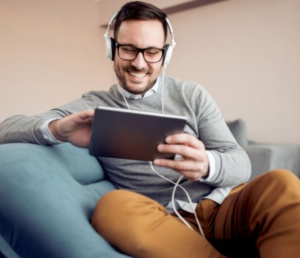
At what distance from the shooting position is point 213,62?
2.72 meters

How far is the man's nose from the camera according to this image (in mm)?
1077

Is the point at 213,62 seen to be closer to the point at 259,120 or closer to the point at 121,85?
the point at 259,120

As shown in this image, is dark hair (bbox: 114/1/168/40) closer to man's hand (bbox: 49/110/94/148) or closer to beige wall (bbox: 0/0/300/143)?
man's hand (bbox: 49/110/94/148)

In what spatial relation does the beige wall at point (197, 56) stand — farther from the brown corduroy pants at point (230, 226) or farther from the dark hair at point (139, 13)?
the brown corduroy pants at point (230, 226)

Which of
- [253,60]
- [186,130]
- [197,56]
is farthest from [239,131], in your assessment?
[186,130]

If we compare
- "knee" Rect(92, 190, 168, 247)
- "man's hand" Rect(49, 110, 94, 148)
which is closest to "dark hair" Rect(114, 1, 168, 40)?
"man's hand" Rect(49, 110, 94, 148)

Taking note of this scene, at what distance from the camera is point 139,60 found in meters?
1.08

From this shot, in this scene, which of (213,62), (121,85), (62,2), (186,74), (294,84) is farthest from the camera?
(62,2)

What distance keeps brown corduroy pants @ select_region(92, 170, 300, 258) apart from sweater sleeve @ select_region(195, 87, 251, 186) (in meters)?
0.08

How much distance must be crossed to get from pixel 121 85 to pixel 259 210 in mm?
641

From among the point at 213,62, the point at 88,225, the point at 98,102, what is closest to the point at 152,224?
the point at 88,225

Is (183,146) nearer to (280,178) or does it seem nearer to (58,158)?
(280,178)

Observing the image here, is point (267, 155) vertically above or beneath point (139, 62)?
beneath

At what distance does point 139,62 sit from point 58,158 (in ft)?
1.30
